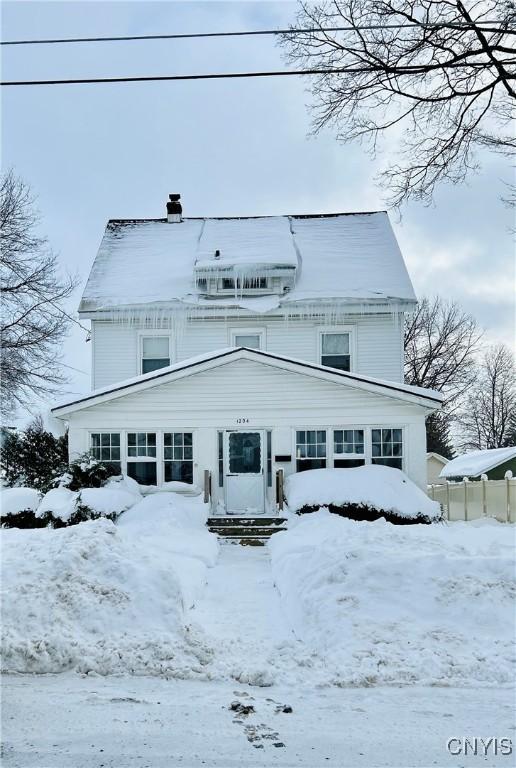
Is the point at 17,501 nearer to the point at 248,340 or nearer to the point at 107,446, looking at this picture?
the point at 107,446

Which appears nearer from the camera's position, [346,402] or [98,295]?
[346,402]

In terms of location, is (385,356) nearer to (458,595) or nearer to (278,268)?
(278,268)

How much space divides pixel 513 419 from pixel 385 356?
38.1 metres

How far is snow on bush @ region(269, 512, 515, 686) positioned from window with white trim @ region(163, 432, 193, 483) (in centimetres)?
911

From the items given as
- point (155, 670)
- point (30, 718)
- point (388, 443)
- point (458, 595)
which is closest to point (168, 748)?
point (30, 718)

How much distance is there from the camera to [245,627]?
7906mm

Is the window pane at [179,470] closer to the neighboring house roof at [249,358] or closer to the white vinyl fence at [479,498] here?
the neighboring house roof at [249,358]

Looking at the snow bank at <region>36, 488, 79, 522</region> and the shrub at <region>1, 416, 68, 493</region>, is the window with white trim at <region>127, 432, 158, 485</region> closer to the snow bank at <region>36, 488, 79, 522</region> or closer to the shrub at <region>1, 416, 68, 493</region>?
the snow bank at <region>36, 488, 79, 522</region>

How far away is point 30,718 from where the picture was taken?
17.4ft

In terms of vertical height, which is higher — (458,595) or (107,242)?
(107,242)

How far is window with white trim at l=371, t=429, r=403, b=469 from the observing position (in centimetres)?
1848

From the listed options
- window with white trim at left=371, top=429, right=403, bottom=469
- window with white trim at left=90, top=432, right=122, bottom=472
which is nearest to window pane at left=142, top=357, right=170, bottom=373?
window with white trim at left=90, top=432, right=122, bottom=472

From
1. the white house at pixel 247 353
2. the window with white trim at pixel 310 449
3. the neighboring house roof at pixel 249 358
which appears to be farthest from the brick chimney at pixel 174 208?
the window with white trim at pixel 310 449

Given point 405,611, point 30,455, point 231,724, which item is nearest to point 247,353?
point 30,455
